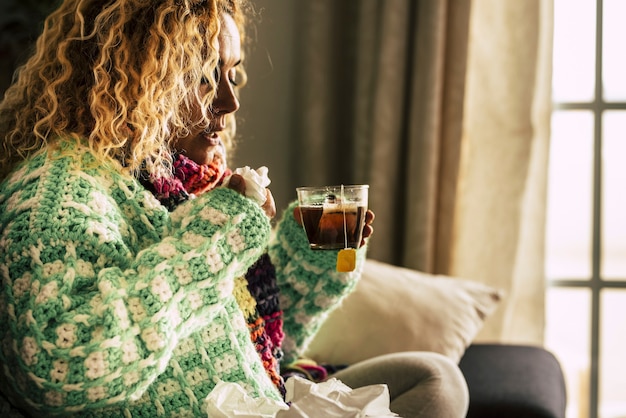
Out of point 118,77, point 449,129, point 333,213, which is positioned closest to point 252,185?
point 333,213

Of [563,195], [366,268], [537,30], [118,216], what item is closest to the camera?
[118,216]

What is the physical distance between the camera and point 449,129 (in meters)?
2.74

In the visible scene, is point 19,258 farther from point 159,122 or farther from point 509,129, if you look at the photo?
point 509,129

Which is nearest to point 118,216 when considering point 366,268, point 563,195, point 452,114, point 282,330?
point 282,330

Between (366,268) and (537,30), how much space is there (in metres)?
1.02

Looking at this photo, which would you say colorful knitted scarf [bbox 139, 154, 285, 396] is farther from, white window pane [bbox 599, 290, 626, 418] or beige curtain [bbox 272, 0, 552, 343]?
white window pane [bbox 599, 290, 626, 418]

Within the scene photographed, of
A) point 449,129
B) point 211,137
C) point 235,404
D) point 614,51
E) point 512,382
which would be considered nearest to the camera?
point 235,404

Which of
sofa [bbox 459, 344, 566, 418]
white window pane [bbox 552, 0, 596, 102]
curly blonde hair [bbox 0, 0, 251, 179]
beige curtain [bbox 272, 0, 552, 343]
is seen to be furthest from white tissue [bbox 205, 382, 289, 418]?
white window pane [bbox 552, 0, 596, 102]

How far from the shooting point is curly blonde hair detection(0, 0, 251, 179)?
137 cm

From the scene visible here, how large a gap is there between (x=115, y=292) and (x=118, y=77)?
385 millimetres

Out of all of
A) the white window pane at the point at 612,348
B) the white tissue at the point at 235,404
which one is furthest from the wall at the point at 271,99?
the white tissue at the point at 235,404

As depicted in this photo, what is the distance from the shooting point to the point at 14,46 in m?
2.77

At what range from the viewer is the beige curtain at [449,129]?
271 centimetres

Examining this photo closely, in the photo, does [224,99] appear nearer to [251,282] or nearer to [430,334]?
[251,282]
